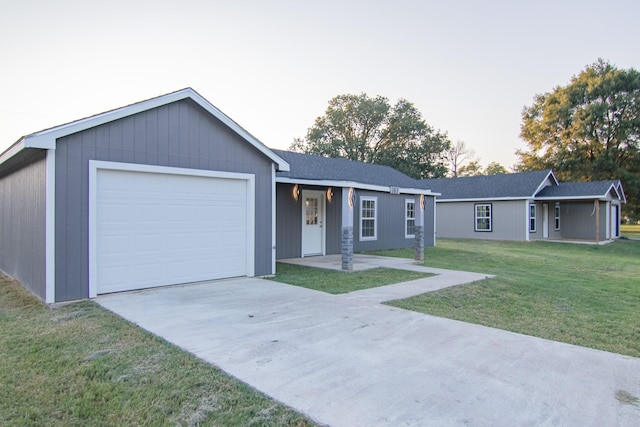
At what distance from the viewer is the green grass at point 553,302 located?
4.48 metres

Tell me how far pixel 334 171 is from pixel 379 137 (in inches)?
954

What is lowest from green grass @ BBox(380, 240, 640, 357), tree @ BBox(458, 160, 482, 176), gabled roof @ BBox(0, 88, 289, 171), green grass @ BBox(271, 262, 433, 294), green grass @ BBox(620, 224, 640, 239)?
green grass @ BBox(620, 224, 640, 239)

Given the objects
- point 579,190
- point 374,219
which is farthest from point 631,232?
point 374,219

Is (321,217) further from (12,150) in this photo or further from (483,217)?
(483,217)

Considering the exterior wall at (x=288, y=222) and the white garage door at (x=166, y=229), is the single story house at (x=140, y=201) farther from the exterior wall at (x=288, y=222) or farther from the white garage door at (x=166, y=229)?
the exterior wall at (x=288, y=222)

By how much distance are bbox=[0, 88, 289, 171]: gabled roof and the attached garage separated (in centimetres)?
2

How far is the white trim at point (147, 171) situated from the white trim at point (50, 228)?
0.46 m

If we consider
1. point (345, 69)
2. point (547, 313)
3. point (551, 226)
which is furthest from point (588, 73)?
point (547, 313)

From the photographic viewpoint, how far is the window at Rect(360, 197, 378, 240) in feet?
43.4

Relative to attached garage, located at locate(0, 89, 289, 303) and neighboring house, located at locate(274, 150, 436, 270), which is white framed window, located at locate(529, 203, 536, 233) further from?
attached garage, located at locate(0, 89, 289, 303)

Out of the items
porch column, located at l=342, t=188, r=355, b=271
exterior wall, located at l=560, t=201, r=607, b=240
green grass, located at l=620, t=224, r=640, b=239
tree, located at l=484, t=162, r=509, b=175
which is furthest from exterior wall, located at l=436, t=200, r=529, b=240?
tree, located at l=484, t=162, r=509, b=175

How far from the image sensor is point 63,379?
10.1 ft

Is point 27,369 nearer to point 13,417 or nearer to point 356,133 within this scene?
point 13,417

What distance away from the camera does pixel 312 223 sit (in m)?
11.9
